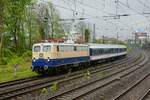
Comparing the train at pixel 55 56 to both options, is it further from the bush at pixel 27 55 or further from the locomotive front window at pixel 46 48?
the bush at pixel 27 55

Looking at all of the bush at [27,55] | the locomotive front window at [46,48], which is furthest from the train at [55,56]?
the bush at [27,55]

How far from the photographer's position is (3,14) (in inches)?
1480

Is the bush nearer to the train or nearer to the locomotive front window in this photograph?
the train

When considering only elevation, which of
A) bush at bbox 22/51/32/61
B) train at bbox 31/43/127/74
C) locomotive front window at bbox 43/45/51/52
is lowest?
bush at bbox 22/51/32/61

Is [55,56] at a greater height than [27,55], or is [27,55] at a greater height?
[55,56]

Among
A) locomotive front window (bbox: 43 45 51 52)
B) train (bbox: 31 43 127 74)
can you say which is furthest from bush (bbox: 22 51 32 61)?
locomotive front window (bbox: 43 45 51 52)

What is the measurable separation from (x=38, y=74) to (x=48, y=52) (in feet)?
9.55

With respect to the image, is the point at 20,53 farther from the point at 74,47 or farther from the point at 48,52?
the point at 48,52

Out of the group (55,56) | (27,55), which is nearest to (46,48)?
(55,56)

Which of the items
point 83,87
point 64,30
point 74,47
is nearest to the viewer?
point 83,87

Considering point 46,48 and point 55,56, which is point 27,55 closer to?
point 46,48

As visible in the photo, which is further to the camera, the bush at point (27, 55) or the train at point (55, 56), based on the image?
the bush at point (27, 55)

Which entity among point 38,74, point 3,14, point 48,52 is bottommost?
point 38,74

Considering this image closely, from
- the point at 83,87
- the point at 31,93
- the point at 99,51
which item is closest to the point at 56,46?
the point at 83,87
